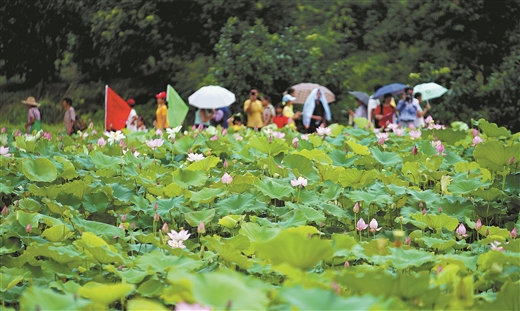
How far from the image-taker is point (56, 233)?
99.8 inches

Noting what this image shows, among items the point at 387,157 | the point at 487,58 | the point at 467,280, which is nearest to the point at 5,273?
the point at 467,280

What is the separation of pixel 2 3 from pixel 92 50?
1.99 metres

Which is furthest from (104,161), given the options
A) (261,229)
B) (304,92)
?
(304,92)

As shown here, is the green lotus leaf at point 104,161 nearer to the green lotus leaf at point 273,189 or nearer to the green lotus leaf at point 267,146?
the green lotus leaf at point 267,146

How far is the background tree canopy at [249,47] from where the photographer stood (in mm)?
14453

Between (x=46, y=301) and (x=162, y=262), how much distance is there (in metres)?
0.68

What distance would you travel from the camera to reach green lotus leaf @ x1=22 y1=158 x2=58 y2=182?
11.2ft

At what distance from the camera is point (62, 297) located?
1491mm

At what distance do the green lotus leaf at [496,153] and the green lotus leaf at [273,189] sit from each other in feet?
2.53

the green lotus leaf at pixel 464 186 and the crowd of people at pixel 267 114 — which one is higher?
the green lotus leaf at pixel 464 186

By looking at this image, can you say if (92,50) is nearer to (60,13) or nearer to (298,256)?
(60,13)

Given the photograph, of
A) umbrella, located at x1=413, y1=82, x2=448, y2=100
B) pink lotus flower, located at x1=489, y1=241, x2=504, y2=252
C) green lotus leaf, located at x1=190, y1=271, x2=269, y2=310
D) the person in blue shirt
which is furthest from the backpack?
green lotus leaf, located at x1=190, y1=271, x2=269, y2=310

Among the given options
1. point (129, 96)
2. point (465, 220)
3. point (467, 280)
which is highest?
point (467, 280)

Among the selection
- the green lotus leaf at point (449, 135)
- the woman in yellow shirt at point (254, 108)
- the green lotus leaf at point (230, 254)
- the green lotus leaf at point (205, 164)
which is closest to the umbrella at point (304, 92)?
the woman in yellow shirt at point (254, 108)
